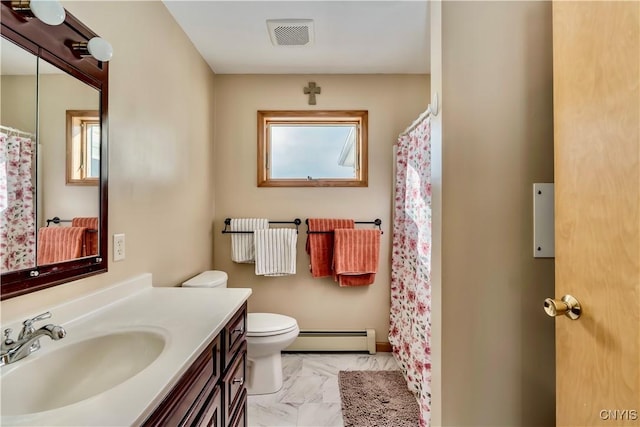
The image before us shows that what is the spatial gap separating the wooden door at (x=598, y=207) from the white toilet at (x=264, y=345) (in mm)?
1453

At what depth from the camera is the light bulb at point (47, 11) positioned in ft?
2.75

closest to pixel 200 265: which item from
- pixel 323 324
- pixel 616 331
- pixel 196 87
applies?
pixel 323 324

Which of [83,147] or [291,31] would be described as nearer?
[83,147]

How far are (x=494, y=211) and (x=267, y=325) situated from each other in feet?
5.03

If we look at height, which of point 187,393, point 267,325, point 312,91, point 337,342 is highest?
point 312,91

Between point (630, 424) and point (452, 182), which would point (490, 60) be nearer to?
point (452, 182)

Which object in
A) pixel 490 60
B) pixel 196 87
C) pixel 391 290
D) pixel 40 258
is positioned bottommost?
pixel 391 290

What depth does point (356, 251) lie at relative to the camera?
2.38 metres

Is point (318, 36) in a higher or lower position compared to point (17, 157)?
higher

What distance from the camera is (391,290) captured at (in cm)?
250

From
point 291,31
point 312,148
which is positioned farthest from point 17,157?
point 312,148

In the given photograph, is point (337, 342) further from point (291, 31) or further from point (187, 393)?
point (291, 31)

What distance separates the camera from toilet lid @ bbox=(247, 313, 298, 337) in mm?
1890

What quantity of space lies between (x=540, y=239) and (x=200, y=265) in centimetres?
204
